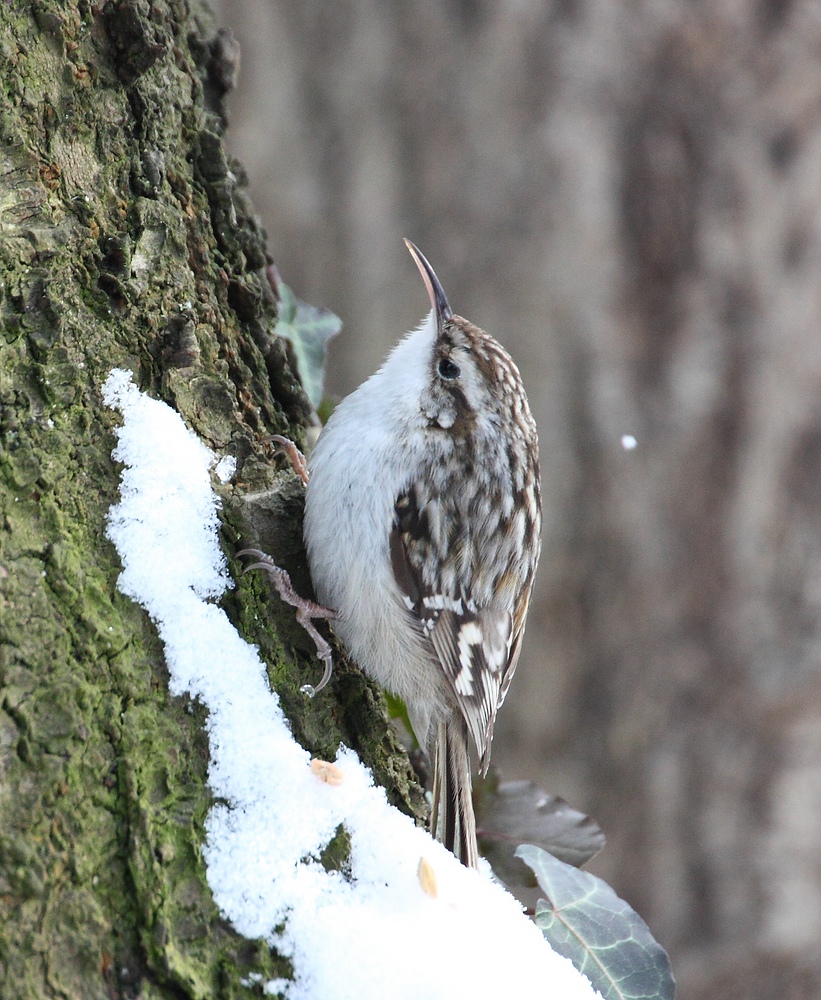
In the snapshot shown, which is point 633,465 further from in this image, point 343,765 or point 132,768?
point 132,768

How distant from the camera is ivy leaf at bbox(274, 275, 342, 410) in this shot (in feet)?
7.13

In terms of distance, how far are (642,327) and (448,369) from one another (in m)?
1.66

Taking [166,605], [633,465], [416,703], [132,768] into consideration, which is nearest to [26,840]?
[132,768]

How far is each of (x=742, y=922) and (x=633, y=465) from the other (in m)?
1.71

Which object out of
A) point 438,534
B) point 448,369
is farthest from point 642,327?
point 438,534

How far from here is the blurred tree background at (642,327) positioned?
3379 millimetres

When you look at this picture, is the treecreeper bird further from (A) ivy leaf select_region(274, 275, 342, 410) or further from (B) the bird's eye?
(A) ivy leaf select_region(274, 275, 342, 410)

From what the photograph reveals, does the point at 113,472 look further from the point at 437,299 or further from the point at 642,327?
the point at 642,327

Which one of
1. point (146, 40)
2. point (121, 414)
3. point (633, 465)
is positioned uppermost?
point (633, 465)

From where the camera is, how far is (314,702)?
5.00 feet

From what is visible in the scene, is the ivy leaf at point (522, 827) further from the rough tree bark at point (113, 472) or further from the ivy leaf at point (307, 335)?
the ivy leaf at point (307, 335)

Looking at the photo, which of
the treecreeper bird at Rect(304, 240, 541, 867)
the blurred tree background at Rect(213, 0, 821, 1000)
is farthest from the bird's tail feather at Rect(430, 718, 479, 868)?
the blurred tree background at Rect(213, 0, 821, 1000)

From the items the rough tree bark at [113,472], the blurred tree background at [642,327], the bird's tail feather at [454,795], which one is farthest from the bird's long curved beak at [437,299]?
the blurred tree background at [642,327]

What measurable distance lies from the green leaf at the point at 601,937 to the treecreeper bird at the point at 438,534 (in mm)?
158
